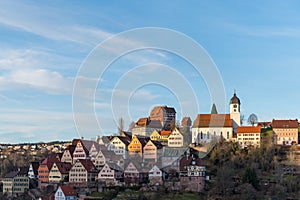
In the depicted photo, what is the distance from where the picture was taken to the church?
6372cm

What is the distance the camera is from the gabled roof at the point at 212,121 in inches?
2538

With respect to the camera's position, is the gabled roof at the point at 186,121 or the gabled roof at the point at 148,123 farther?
the gabled roof at the point at 148,123

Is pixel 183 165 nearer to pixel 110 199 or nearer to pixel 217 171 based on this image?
pixel 217 171

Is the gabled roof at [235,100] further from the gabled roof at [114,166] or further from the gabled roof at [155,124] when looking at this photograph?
the gabled roof at [114,166]

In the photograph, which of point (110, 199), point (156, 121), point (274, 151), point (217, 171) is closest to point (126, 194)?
point (110, 199)

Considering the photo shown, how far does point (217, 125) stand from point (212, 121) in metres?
1.37

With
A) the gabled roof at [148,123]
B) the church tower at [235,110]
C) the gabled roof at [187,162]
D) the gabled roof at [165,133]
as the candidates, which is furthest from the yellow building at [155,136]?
the gabled roof at [187,162]

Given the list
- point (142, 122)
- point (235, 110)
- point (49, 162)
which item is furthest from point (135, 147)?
point (235, 110)

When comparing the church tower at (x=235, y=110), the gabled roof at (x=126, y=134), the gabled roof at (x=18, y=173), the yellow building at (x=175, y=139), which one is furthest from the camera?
the gabled roof at (x=126, y=134)

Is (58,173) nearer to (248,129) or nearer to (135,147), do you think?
(135,147)

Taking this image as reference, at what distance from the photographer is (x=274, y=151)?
57188 millimetres

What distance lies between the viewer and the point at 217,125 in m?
64.3

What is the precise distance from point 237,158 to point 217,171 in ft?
14.1

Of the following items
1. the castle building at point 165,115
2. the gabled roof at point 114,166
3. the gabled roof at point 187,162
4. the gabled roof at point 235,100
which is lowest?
the gabled roof at point 114,166
